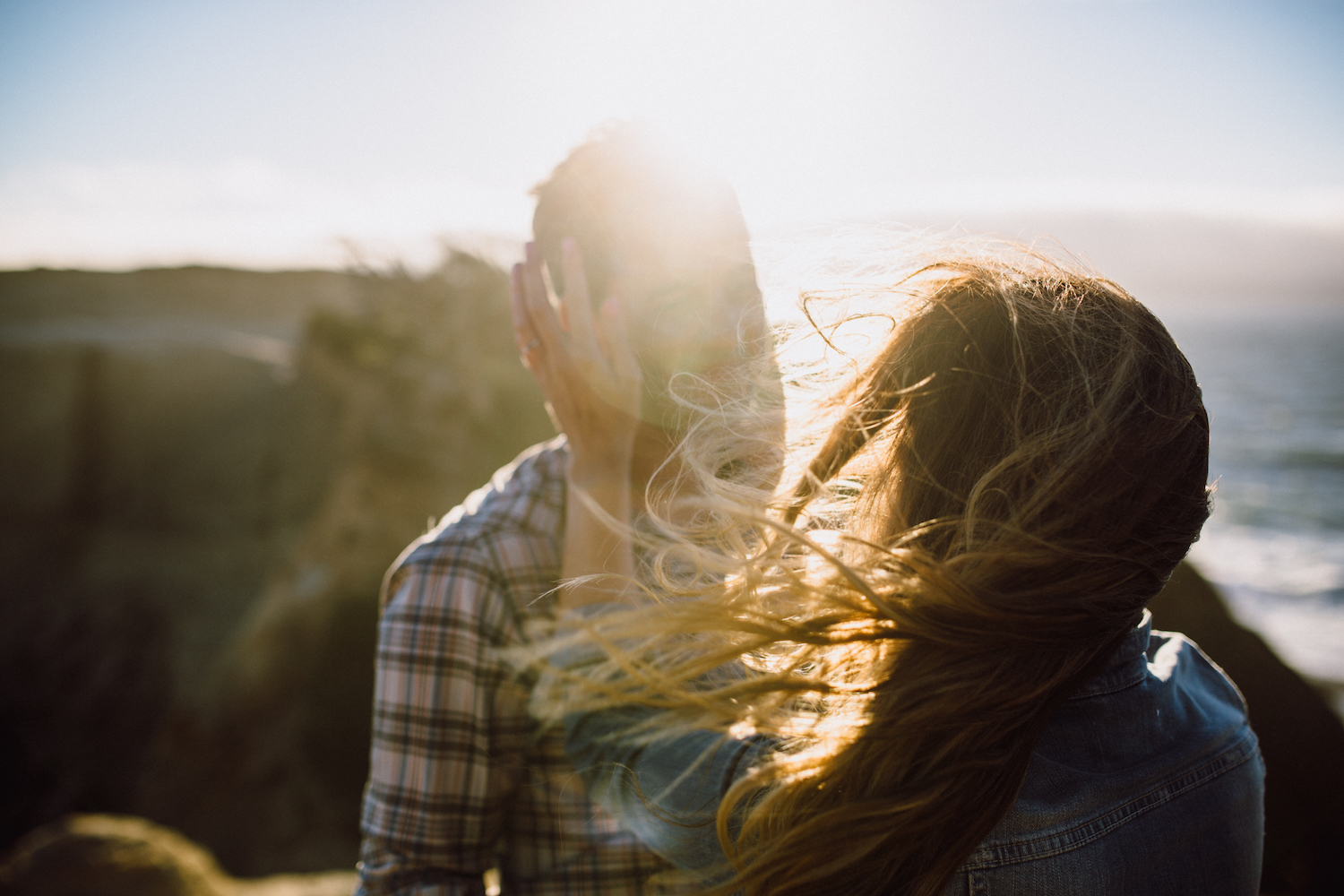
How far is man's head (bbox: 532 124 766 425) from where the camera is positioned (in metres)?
1.98

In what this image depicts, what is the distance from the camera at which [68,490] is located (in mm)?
14148

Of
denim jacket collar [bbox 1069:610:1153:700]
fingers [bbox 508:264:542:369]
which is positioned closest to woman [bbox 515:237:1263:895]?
denim jacket collar [bbox 1069:610:1153:700]

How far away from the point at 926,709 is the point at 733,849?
0.36 metres

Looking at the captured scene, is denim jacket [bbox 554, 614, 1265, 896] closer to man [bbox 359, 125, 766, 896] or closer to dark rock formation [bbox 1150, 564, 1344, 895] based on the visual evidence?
man [bbox 359, 125, 766, 896]

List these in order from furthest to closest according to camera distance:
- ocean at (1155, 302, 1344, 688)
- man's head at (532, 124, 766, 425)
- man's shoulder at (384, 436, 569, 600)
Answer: ocean at (1155, 302, 1344, 688) → man's head at (532, 124, 766, 425) → man's shoulder at (384, 436, 569, 600)

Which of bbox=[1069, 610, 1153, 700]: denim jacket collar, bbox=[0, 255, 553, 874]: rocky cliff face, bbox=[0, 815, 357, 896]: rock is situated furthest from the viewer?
bbox=[0, 255, 553, 874]: rocky cliff face

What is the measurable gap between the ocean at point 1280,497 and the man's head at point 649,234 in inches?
45.3

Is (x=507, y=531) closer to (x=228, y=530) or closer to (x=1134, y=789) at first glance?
(x=1134, y=789)

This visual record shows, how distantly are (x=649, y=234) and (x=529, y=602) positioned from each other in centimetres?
115

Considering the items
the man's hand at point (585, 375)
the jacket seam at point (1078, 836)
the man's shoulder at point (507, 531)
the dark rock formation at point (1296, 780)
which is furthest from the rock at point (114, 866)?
the dark rock formation at point (1296, 780)

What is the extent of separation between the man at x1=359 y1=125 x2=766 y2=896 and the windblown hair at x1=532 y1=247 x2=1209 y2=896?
1.62ft

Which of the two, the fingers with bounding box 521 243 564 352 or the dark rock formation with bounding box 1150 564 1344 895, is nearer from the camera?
the fingers with bounding box 521 243 564 352

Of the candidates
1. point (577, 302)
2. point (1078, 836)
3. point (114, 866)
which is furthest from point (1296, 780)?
point (114, 866)

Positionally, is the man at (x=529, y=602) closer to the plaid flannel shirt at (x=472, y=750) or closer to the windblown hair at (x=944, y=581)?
the plaid flannel shirt at (x=472, y=750)
